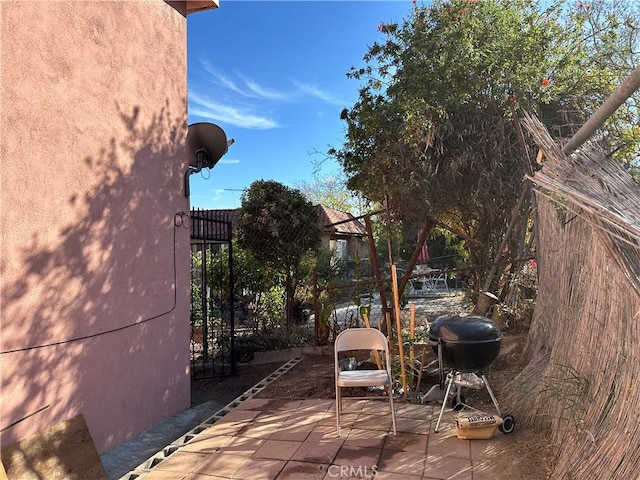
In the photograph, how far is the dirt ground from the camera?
2904 mm

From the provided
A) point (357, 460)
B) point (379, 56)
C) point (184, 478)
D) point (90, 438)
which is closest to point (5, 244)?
point (90, 438)

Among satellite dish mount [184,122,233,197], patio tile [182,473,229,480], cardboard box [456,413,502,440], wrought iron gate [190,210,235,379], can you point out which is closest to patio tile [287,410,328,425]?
patio tile [182,473,229,480]

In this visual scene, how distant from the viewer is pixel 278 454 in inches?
133

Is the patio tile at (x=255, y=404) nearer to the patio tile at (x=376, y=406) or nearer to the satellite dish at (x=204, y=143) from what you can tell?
the patio tile at (x=376, y=406)

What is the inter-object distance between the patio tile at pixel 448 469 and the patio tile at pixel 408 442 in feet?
0.55

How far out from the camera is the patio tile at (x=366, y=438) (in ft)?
11.3

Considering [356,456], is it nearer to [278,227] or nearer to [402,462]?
[402,462]

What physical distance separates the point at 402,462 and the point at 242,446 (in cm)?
134

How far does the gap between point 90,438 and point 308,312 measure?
503 centimetres

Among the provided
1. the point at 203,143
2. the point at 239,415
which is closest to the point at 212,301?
the point at 203,143

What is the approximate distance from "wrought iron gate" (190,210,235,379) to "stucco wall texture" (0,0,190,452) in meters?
1.06

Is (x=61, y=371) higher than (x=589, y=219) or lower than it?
lower

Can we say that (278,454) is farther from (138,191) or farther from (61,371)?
(138,191)

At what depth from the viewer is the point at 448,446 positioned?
3.28 metres
